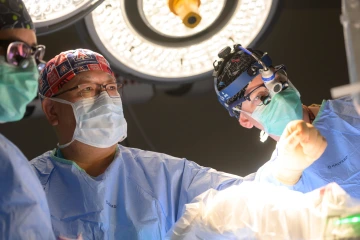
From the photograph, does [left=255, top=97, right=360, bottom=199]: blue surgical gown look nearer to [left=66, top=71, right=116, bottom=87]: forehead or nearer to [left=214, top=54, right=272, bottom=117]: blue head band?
[left=214, top=54, right=272, bottom=117]: blue head band

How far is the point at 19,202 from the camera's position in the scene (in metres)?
1.71

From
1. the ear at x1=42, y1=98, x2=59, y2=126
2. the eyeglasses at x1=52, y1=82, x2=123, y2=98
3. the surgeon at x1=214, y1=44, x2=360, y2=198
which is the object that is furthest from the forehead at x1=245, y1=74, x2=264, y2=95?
the ear at x1=42, y1=98, x2=59, y2=126

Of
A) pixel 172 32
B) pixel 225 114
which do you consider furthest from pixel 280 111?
pixel 225 114

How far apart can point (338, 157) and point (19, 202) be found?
123 cm

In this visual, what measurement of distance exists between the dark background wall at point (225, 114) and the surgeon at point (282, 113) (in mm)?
830

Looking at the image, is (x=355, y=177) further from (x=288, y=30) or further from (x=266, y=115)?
(x=288, y=30)

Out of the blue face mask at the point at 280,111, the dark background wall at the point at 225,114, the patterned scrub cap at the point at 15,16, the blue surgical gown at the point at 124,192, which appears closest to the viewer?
the patterned scrub cap at the point at 15,16

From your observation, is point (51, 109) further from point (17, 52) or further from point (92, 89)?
point (17, 52)

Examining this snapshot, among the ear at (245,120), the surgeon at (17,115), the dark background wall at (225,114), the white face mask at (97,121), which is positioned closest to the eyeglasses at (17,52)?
the surgeon at (17,115)

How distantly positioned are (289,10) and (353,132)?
3.51ft

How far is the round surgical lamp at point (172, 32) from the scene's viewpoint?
1.85 m

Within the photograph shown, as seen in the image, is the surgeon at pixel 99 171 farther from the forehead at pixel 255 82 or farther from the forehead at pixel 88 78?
the forehead at pixel 255 82

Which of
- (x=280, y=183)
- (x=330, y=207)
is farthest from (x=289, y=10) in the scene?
(x=330, y=207)

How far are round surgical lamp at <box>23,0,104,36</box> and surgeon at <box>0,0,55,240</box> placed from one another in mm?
35
